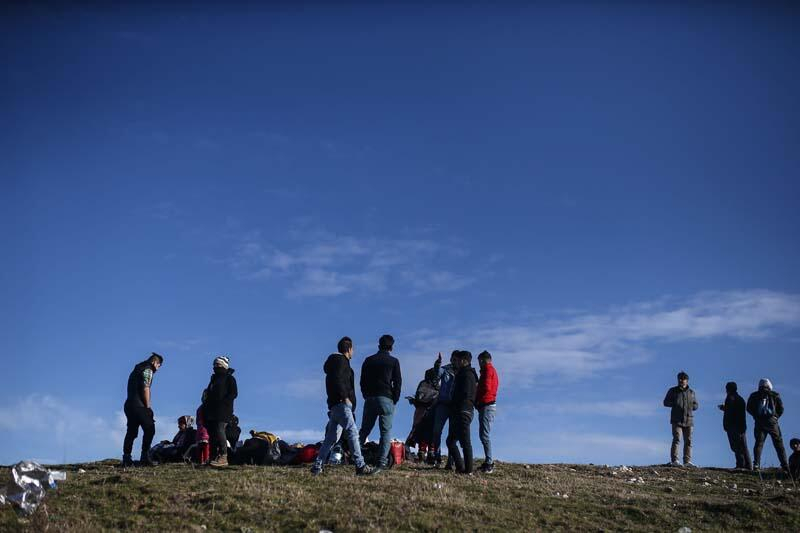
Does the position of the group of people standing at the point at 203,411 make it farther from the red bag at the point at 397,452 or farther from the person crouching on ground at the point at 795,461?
the person crouching on ground at the point at 795,461

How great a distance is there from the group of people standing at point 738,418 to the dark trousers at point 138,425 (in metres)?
16.5

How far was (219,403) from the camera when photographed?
18.0 meters

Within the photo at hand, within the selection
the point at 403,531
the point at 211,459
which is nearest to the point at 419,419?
the point at 211,459

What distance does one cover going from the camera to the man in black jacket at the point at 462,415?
17.5 m

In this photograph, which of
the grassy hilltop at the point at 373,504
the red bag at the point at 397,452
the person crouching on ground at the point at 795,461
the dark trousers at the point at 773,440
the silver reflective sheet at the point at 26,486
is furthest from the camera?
the dark trousers at the point at 773,440

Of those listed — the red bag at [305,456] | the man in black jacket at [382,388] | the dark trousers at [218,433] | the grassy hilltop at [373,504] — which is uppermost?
the man in black jacket at [382,388]

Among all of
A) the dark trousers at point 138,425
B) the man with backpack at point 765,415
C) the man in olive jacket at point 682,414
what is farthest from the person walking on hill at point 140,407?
the man with backpack at point 765,415

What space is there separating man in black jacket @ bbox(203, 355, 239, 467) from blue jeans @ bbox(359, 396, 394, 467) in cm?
343

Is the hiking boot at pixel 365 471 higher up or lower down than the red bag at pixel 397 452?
lower down

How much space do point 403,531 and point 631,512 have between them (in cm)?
517

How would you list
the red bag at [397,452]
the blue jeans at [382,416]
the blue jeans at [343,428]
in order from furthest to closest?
the red bag at [397,452], the blue jeans at [382,416], the blue jeans at [343,428]

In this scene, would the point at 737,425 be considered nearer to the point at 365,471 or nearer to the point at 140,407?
the point at 365,471

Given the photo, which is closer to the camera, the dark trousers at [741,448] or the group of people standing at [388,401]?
the group of people standing at [388,401]

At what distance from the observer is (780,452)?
76.0 ft
